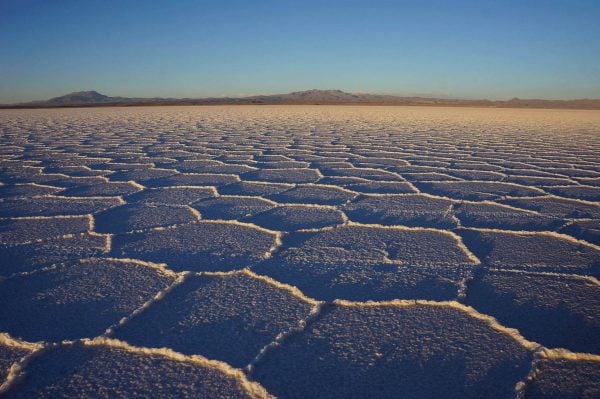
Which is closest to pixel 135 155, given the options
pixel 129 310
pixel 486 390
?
pixel 129 310

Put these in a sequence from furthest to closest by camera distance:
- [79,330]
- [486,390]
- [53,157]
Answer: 1. [53,157]
2. [79,330]
3. [486,390]

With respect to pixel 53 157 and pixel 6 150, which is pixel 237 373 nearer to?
pixel 53 157

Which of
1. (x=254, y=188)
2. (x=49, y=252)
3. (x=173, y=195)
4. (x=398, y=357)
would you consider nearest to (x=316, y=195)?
(x=254, y=188)

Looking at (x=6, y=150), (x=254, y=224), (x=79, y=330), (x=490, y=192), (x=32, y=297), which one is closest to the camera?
(x=79, y=330)

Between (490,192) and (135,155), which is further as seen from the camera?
(135,155)

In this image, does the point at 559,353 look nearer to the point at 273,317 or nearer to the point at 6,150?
the point at 273,317

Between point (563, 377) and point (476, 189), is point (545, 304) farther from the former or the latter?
point (476, 189)
